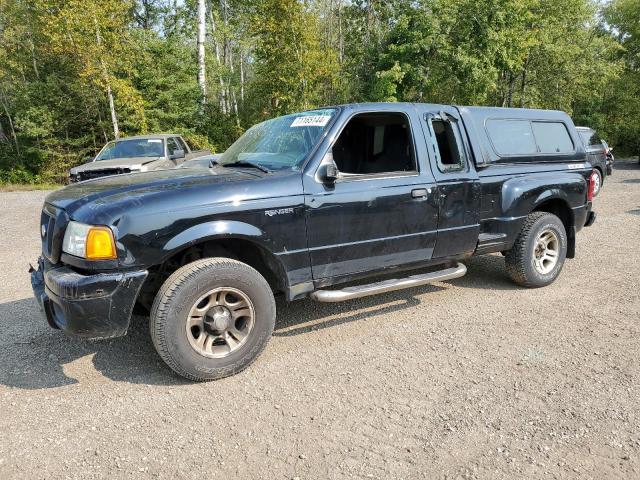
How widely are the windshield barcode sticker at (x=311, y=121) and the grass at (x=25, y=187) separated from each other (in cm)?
1744

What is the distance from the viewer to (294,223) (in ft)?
11.3

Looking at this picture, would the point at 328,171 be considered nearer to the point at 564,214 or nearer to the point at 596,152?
the point at 564,214

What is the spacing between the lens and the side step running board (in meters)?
3.62

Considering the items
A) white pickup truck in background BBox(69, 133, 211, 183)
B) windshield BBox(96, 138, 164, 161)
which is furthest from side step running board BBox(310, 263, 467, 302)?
windshield BBox(96, 138, 164, 161)

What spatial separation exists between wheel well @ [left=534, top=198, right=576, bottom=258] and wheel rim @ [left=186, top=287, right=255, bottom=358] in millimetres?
3559

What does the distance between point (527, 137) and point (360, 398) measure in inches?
138

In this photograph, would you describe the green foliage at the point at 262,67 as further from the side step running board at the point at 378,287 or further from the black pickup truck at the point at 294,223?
the side step running board at the point at 378,287

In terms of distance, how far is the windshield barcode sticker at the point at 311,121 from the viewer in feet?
12.6

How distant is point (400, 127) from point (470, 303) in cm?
188

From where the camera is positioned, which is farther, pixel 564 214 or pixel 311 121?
pixel 564 214

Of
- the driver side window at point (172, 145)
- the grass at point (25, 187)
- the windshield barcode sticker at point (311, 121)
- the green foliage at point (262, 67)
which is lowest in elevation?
the grass at point (25, 187)

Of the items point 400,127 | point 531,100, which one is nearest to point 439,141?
point 400,127

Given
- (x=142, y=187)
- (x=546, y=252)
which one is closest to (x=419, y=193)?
(x=546, y=252)

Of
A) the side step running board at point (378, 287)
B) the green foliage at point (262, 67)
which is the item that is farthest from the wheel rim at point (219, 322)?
→ the green foliage at point (262, 67)
